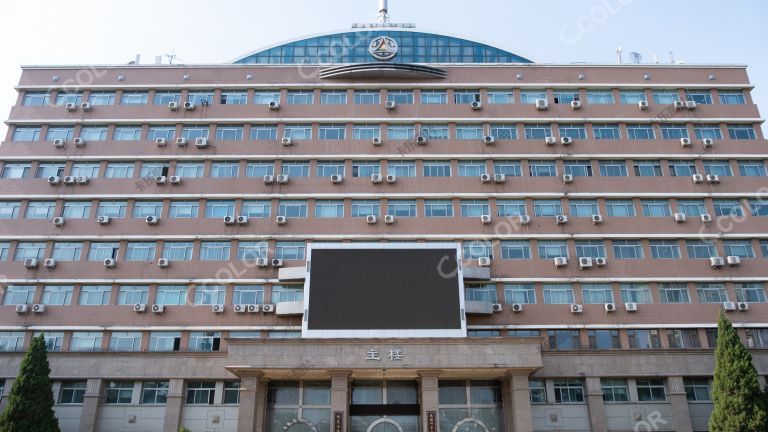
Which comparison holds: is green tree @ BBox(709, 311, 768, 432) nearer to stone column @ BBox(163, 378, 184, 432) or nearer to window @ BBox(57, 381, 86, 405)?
stone column @ BBox(163, 378, 184, 432)

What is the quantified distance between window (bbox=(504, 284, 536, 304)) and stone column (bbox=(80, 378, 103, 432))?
54.4ft

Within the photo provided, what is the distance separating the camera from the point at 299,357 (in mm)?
22922

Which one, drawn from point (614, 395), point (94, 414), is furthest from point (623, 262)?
point (94, 414)

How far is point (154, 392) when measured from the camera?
25578 mm

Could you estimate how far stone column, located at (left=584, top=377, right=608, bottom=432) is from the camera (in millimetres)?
24875

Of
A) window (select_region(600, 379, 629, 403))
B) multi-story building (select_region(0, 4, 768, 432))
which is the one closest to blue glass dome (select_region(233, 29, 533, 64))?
multi-story building (select_region(0, 4, 768, 432))

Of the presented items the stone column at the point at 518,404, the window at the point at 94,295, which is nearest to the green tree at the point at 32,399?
the window at the point at 94,295

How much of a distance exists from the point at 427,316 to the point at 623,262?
9164 mm

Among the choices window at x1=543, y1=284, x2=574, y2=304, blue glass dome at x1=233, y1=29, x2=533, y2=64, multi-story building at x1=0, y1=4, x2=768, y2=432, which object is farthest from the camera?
blue glass dome at x1=233, y1=29, x2=533, y2=64

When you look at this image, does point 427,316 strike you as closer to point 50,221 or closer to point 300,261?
point 300,261

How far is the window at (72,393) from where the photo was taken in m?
25.5

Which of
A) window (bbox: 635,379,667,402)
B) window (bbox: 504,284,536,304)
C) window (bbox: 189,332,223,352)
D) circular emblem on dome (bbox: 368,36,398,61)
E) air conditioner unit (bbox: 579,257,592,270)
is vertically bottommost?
window (bbox: 635,379,667,402)

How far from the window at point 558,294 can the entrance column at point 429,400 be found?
637 cm

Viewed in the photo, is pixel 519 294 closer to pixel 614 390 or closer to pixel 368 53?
pixel 614 390
